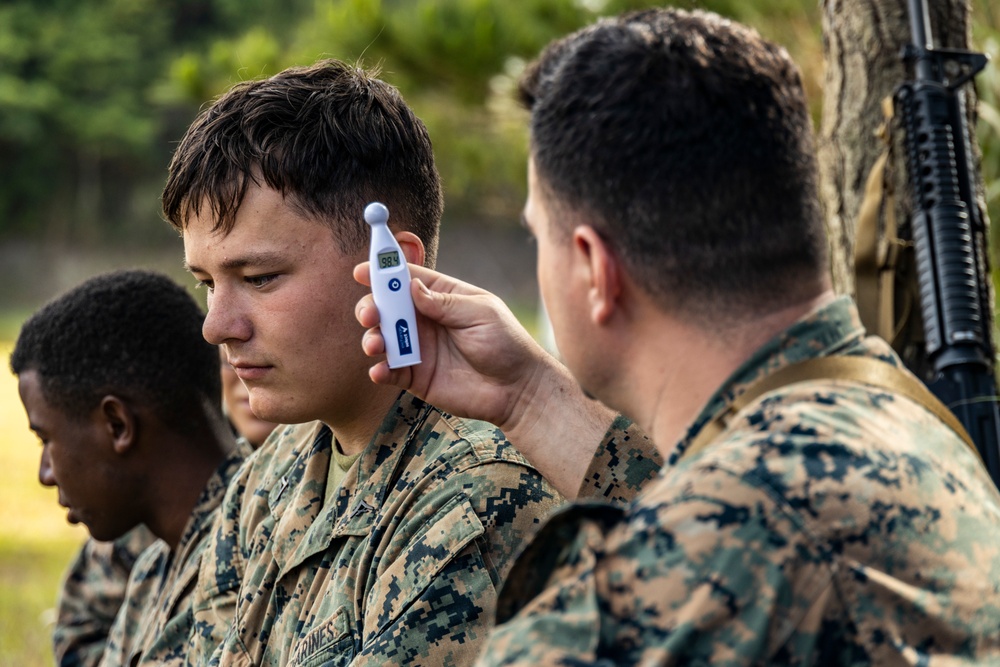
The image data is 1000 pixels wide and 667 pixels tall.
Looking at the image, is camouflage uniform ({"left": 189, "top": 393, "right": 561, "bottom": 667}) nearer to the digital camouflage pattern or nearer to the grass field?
the digital camouflage pattern

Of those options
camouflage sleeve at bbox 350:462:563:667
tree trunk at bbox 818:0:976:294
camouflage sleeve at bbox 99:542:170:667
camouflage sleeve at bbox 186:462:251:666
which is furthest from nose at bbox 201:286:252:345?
tree trunk at bbox 818:0:976:294

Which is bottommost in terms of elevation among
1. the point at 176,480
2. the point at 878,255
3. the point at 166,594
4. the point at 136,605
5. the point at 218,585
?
the point at 136,605

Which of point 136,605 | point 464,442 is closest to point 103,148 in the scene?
point 136,605

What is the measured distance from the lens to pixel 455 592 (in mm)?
2070

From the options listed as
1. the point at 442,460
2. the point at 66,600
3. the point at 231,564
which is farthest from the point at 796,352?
the point at 66,600

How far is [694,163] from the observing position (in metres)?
1.50

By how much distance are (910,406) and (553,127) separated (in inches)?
23.2

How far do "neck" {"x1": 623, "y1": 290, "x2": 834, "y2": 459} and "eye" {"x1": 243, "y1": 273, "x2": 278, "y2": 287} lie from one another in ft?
3.45

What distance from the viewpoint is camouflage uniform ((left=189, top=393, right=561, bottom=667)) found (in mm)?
2066

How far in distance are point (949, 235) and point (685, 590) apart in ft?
7.30

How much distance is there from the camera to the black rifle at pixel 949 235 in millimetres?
3062

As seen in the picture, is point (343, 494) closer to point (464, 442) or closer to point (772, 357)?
point (464, 442)

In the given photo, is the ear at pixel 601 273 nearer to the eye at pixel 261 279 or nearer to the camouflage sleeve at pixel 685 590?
the camouflage sleeve at pixel 685 590

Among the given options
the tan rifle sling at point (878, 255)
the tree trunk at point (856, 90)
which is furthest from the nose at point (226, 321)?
the tree trunk at point (856, 90)
